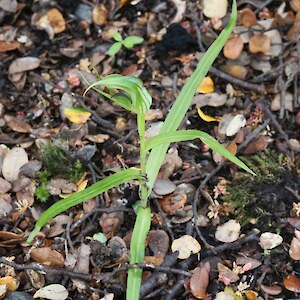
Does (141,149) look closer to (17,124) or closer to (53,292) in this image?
(53,292)

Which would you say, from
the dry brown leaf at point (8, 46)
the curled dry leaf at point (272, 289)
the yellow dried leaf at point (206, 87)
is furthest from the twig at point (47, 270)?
the dry brown leaf at point (8, 46)

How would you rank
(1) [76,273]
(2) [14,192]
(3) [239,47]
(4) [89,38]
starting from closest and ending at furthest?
(1) [76,273]
(2) [14,192]
(3) [239,47]
(4) [89,38]

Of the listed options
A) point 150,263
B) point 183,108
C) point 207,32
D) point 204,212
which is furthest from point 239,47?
point 150,263

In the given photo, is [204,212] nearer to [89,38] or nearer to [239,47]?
[239,47]

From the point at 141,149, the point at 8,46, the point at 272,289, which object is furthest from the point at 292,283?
the point at 8,46

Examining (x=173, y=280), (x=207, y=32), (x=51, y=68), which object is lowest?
(x=173, y=280)
